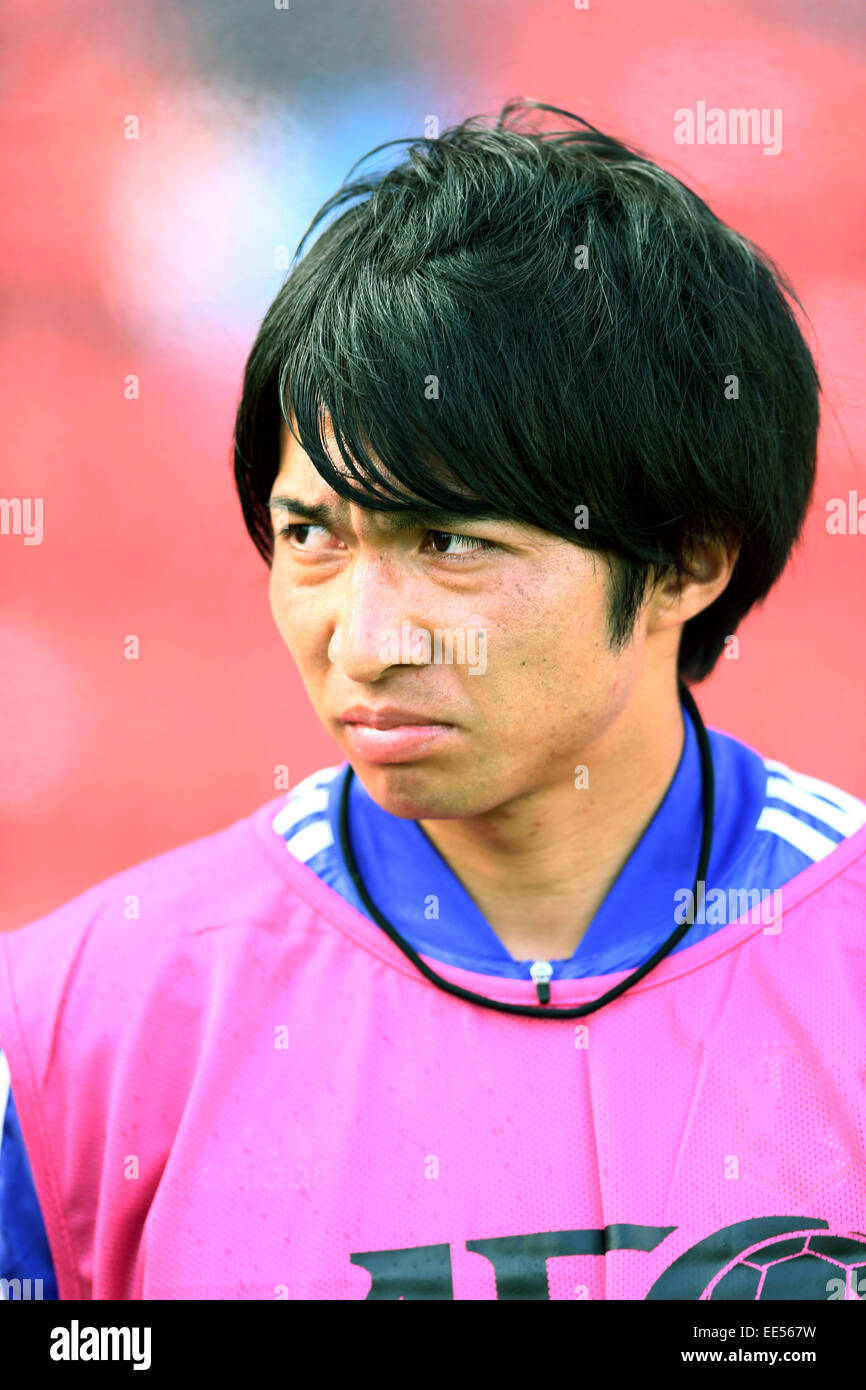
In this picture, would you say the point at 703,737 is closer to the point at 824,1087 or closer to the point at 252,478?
the point at 824,1087

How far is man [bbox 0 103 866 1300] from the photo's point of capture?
121cm

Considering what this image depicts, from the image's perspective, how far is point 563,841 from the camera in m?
1.41

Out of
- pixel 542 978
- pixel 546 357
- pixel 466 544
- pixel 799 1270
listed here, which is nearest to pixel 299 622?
pixel 466 544

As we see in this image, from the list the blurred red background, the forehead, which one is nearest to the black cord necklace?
the forehead

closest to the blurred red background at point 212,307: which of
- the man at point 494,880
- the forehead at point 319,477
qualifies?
the man at point 494,880

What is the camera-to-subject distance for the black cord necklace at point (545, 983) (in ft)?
4.35

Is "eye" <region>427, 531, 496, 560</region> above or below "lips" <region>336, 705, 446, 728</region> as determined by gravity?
above

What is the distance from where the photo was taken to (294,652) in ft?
4.35

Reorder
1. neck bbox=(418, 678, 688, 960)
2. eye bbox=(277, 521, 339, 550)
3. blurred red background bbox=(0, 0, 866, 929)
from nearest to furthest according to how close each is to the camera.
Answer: eye bbox=(277, 521, 339, 550) < neck bbox=(418, 678, 688, 960) < blurred red background bbox=(0, 0, 866, 929)

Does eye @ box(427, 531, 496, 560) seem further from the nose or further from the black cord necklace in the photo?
the black cord necklace

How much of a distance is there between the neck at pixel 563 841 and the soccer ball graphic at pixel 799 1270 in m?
0.37

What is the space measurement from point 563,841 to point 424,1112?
A: 0.35m

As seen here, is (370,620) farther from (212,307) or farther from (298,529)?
Answer: (212,307)
